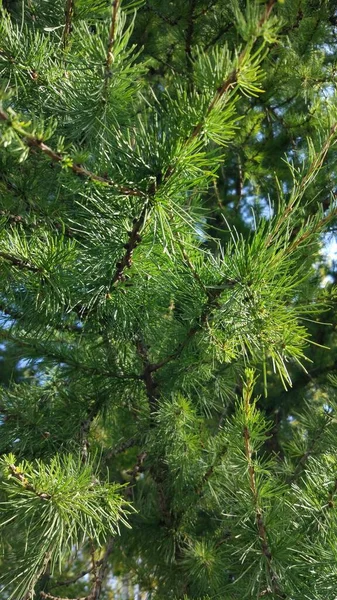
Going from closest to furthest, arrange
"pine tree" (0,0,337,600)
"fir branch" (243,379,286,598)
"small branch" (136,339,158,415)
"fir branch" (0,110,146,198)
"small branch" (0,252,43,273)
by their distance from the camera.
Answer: "fir branch" (0,110,146,198) < "pine tree" (0,0,337,600) < "small branch" (0,252,43,273) < "fir branch" (243,379,286,598) < "small branch" (136,339,158,415)

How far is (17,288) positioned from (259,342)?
500mm

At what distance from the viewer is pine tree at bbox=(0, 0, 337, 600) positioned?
3.85 ft

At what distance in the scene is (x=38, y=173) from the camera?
1.58 m

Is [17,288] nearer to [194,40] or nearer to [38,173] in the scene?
[38,173]

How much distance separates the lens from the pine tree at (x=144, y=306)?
1173 mm

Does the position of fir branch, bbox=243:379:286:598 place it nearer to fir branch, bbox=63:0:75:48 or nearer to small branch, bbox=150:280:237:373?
small branch, bbox=150:280:237:373

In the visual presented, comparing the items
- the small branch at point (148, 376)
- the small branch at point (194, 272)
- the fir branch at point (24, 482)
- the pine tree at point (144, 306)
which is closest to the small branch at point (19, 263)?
the pine tree at point (144, 306)

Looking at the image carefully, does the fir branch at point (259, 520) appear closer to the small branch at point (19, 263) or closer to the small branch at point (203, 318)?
the small branch at point (203, 318)

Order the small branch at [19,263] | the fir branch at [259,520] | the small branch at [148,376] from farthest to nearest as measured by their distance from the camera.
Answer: the small branch at [148,376] < the fir branch at [259,520] < the small branch at [19,263]

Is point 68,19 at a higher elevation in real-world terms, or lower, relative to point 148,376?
higher

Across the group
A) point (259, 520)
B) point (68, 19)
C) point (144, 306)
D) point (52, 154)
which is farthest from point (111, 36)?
point (259, 520)

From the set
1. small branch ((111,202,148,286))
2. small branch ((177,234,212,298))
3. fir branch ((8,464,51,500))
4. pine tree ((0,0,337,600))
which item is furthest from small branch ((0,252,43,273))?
fir branch ((8,464,51,500))

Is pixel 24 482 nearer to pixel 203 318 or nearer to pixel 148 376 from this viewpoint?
pixel 203 318

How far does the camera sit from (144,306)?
1598 millimetres
